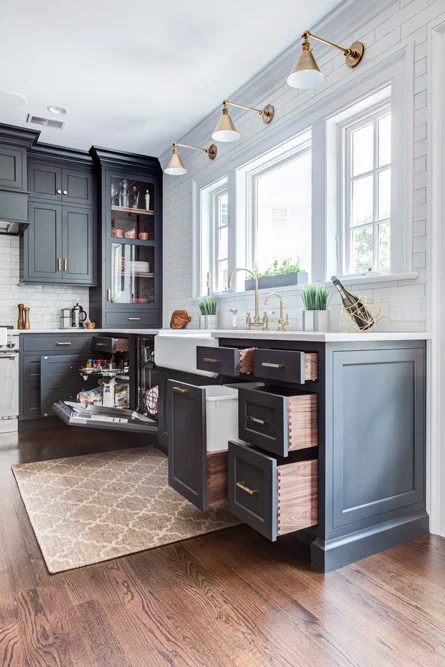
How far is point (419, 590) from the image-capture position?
1.61 m

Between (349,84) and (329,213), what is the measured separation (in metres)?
0.69

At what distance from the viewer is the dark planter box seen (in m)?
2.99

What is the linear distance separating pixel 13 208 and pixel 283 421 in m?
3.63

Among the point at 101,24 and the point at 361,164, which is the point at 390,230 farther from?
the point at 101,24

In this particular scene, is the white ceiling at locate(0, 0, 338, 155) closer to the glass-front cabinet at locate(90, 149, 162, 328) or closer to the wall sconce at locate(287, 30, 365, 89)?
the wall sconce at locate(287, 30, 365, 89)

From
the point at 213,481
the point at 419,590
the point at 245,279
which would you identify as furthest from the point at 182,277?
the point at 419,590

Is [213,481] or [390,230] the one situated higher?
[390,230]

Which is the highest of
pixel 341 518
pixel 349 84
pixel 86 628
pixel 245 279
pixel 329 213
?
pixel 349 84

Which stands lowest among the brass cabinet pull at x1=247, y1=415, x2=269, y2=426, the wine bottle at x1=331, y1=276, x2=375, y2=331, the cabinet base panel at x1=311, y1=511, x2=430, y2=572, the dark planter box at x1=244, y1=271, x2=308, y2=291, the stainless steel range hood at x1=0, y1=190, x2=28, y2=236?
the cabinet base panel at x1=311, y1=511, x2=430, y2=572

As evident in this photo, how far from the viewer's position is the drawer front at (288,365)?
1775 mm

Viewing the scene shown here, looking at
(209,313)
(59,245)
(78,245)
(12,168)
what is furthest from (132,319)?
(12,168)

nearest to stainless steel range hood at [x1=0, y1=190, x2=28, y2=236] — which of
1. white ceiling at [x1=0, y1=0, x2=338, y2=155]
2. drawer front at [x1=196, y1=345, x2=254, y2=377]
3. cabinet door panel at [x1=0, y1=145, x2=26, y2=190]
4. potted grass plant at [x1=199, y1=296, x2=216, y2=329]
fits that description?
cabinet door panel at [x1=0, y1=145, x2=26, y2=190]

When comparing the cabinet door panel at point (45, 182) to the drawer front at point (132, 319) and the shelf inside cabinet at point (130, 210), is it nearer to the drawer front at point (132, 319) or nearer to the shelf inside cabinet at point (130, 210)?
the shelf inside cabinet at point (130, 210)

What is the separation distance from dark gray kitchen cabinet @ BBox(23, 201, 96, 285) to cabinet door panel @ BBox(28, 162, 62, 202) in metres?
0.09
